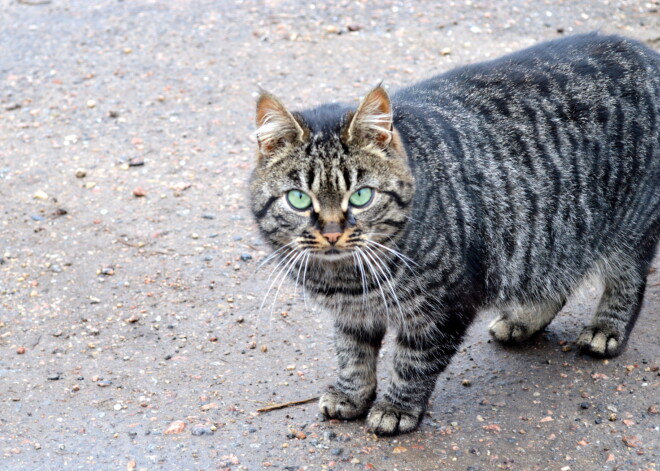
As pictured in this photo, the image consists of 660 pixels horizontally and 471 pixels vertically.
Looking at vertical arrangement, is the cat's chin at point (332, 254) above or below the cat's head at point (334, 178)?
below

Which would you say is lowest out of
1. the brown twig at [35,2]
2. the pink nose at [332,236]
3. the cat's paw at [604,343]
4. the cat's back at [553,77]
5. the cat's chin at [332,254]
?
the cat's paw at [604,343]

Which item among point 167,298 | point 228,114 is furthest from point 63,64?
point 167,298

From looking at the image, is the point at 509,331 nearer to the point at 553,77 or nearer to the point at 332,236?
the point at 553,77

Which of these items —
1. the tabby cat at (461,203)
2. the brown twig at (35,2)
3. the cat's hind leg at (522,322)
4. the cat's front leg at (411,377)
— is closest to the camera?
the tabby cat at (461,203)

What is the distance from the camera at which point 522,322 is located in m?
4.69

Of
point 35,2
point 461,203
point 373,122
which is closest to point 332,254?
point 373,122

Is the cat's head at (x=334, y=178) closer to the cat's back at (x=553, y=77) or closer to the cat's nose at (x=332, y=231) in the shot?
the cat's nose at (x=332, y=231)

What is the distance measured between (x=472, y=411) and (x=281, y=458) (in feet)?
3.42

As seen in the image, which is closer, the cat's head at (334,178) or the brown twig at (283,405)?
the cat's head at (334,178)

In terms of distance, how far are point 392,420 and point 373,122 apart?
1.50 meters

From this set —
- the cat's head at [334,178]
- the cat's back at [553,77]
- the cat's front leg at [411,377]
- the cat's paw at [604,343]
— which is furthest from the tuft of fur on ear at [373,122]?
the cat's paw at [604,343]

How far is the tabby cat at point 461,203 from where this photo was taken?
3.58 meters

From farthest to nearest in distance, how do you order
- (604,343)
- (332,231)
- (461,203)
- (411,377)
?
(604,343), (411,377), (461,203), (332,231)

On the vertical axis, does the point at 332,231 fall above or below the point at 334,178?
below
